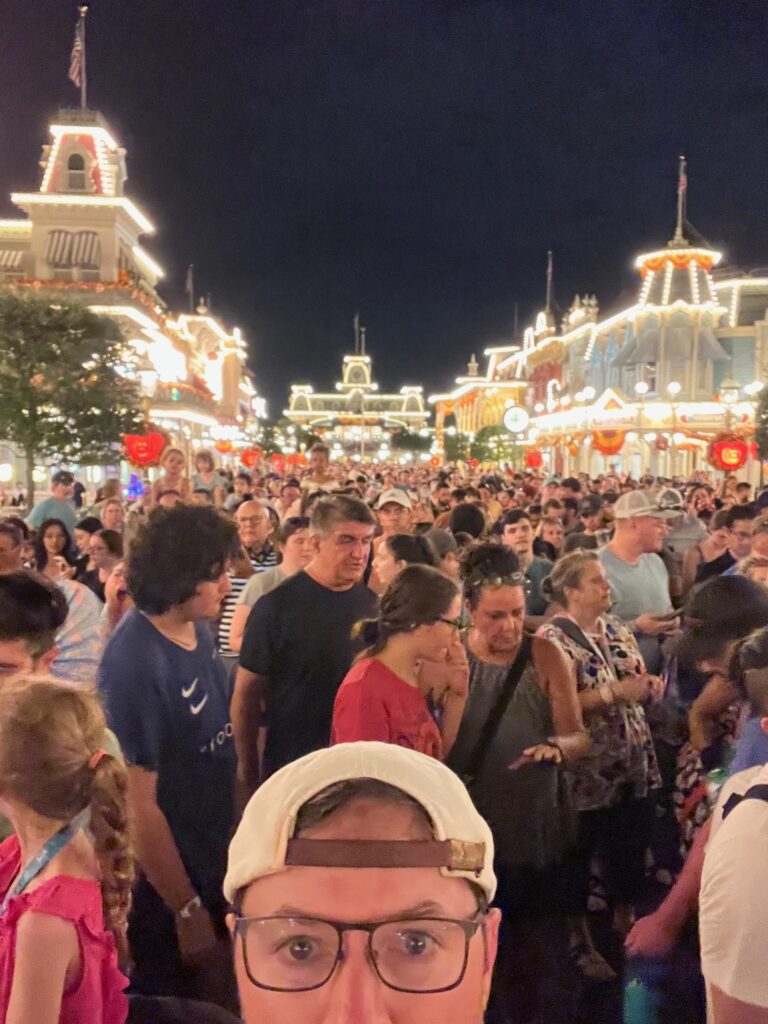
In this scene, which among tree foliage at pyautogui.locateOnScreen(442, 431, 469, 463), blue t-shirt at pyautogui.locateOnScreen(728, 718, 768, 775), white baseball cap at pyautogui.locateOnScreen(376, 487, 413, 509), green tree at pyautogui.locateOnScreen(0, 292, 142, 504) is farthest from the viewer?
tree foliage at pyautogui.locateOnScreen(442, 431, 469, 463)

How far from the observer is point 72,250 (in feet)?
139

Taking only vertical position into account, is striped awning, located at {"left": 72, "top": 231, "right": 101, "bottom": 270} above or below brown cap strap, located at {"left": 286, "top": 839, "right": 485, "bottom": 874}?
above

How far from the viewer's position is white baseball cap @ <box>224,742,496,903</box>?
4.13ft

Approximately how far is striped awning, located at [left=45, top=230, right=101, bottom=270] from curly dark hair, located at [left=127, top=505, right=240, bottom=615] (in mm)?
42796

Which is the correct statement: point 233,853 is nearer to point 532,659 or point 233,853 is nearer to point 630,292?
point 532,659

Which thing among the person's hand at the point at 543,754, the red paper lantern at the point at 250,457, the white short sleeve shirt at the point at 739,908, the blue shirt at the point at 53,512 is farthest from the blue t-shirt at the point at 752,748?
the red paper lantern at the point at 250,457

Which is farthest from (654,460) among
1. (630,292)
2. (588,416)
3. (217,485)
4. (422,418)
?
(422,418)

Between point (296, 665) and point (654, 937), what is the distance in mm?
1846

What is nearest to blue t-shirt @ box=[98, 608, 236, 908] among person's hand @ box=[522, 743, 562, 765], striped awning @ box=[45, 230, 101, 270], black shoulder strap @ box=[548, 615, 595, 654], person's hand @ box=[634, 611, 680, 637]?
person's hand @ box=[522, 743, 562, 765]

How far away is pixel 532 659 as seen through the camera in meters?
3.64

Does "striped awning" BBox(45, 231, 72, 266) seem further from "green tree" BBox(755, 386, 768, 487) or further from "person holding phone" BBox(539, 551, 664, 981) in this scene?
"person holding phone" BBox(539, 551, 664, 981)

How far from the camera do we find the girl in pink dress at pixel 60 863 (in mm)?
1792

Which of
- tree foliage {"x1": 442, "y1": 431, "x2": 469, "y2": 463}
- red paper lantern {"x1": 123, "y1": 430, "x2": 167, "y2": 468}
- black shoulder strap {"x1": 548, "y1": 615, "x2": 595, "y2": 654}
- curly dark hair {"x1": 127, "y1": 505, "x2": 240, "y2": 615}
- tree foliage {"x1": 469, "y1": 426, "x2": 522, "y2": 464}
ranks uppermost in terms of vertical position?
tree foliage {"x1": 442, "y1": 431, "x2": 469, "y2": 463}

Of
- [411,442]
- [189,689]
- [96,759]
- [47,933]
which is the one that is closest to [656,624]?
[189,689]
